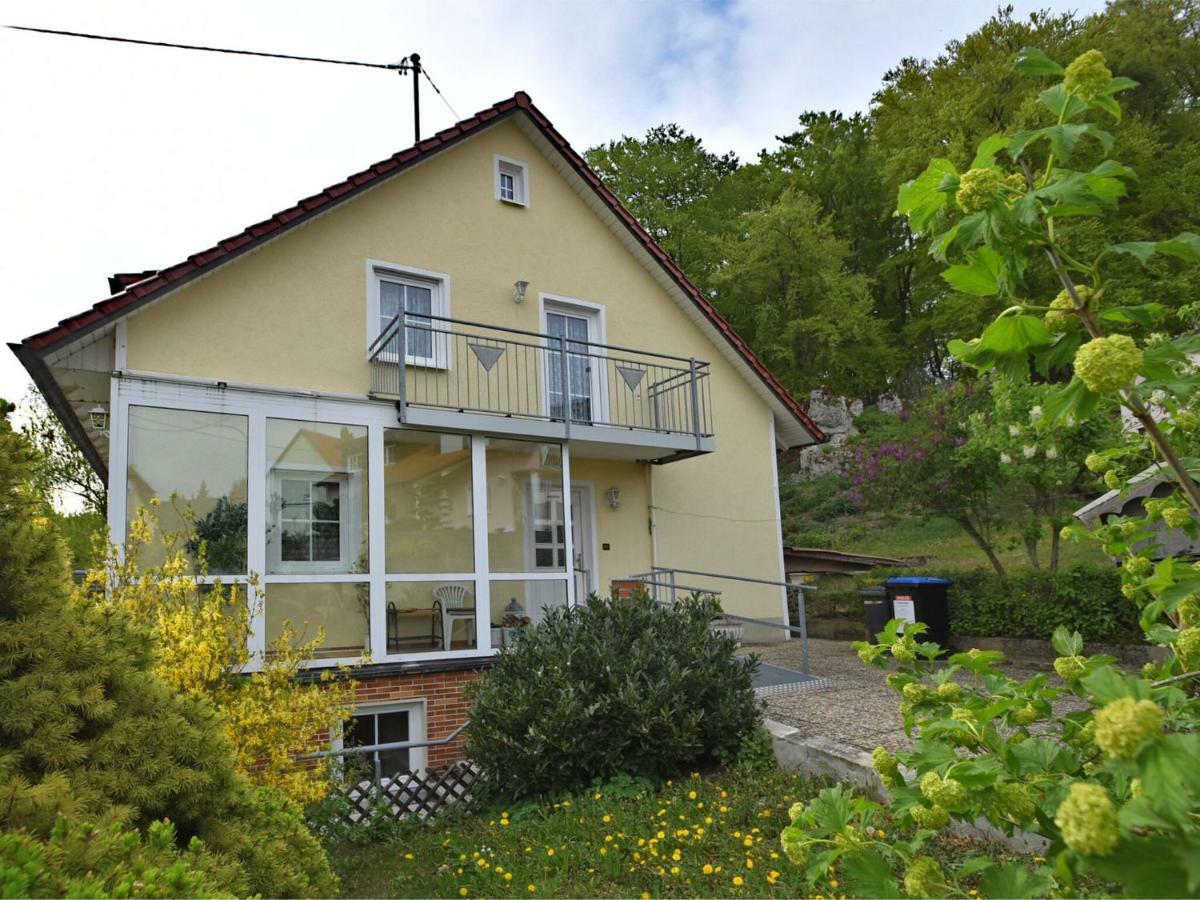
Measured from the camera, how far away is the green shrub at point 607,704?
6359 millimetres

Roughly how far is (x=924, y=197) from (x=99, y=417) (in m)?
10.1

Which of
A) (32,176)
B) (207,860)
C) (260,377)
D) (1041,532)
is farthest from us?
(1041,532)

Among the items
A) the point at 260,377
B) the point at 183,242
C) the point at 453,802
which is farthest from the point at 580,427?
the point at 183,242

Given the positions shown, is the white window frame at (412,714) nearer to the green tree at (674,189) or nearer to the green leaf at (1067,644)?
the green leaf at (1067,644)

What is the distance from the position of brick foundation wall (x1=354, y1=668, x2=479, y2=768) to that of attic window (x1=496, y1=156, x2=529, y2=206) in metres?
6.60

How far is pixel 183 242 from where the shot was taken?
1895 centimetres

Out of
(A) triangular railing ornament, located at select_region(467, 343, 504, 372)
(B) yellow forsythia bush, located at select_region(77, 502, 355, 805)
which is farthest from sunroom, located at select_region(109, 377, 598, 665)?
(B) yellow forsythia bush, located at select_region(77, 502, 355, 805)

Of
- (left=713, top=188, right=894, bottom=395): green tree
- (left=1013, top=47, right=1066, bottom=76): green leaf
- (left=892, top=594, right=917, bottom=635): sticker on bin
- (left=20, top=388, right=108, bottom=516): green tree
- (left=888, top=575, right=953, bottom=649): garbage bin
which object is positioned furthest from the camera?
(left=20, top=388, right=108, bottom=516): green tree

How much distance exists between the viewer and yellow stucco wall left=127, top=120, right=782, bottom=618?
8.79m

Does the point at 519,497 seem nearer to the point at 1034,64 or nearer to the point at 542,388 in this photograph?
the point at 542,388

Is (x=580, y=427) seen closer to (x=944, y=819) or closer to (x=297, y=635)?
(x=297, y=635)

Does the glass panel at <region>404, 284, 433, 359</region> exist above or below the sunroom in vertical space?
above

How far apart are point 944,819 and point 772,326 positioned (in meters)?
22.8

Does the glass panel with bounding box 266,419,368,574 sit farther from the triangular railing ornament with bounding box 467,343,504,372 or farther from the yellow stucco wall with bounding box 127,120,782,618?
the triangular railing ornament with bounding box 467,343,504,372
